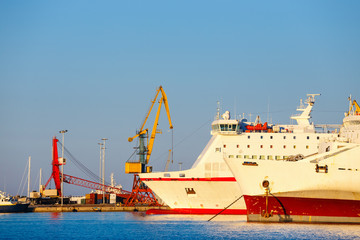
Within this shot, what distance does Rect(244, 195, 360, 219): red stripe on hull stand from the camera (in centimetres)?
5147

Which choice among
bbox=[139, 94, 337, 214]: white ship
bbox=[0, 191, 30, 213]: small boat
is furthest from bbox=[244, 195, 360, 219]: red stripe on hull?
bbox=[0, 191, 30, 213]: small boat

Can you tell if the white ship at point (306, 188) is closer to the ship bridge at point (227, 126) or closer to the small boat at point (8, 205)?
the ship bridge at point (227, 126)

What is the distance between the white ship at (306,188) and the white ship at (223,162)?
41.3 feet

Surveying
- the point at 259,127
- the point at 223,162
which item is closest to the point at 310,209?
the point at 223,162

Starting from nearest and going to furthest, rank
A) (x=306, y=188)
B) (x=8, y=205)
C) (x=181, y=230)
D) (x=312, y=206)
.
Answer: (x=306, y=188), (x=312, y=206), (x=181, y=230), (x=8, y=205)

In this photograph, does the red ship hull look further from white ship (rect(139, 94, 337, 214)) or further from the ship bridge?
the ship bridge

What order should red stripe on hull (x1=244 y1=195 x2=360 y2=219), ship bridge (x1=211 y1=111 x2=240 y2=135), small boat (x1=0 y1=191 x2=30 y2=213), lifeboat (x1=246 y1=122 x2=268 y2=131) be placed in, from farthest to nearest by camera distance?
small boat (x1=0 y1=191 x2=30 y2=213)
lifeboat (x1=246 y1=122 x2=268 y2=131)
ship bridge (x1=211 y1=111 x2=240 y2=135)
red stripe on hull (x1=244 y1=195 x2=360 y2=219)

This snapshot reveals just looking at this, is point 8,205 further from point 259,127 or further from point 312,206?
point 312,206

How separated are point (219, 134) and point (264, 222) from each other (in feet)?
53.1

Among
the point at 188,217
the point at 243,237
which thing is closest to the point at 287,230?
the point at 243,237

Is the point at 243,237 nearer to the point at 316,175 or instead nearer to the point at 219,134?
the point at 316,175

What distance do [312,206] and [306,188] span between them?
65.3 inches

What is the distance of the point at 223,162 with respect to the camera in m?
66.4

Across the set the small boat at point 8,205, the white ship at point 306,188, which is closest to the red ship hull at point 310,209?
the white ship at point 306,188
